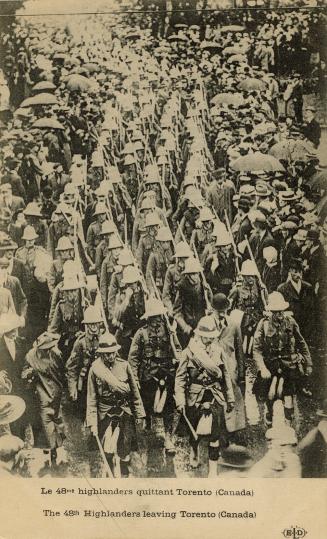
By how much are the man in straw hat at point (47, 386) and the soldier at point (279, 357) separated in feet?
2.44

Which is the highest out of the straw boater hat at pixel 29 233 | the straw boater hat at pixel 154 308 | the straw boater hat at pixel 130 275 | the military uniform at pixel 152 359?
the straw boater hat at pixel 29 233

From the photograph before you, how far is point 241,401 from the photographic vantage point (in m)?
2.11

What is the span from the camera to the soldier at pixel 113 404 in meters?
2.12

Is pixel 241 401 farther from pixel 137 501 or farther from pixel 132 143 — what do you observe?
pixel 132 143

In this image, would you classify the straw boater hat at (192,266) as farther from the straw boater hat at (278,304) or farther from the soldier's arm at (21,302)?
the soldier's arm at (21,302)

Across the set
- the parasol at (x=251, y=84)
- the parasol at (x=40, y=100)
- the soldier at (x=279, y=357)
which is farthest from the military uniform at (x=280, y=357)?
the parasol at (x=40, y=100)

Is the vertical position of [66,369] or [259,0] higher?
[259,0]

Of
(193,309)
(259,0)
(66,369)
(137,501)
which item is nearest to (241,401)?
(193,309)

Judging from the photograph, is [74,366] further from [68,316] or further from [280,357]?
[280,357]

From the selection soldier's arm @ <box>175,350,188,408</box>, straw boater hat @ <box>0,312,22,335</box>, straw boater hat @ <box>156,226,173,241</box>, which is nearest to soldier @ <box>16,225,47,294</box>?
straw boater hat @ <box>0,312,22,335</box>

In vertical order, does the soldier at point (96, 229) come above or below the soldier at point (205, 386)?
above

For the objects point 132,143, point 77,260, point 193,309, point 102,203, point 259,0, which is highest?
point 259,0

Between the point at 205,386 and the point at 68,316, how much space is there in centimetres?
58

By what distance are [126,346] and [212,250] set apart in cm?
49
